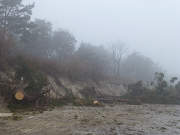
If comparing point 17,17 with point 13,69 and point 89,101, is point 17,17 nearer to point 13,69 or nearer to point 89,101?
point 13,69

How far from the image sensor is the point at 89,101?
2467cm

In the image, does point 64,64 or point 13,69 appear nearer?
point 13,69

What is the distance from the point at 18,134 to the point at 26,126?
1.59 m

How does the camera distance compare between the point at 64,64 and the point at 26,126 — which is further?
the point at 64,64

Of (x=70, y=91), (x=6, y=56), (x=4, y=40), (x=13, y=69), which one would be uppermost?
(x=4, y=40)

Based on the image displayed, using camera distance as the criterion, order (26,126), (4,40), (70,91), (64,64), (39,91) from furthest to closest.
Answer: (64,64) → (70,91) → (4,40) → (39,91) → (26,126)

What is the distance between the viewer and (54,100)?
21.9 m

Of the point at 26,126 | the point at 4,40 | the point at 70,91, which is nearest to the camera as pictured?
the point at 26,126

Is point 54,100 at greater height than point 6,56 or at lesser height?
lesser

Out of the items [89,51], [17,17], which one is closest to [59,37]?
[89,51]

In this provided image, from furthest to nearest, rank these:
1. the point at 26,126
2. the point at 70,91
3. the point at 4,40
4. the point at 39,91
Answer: the point at 70,91, the point at 4,40, the point at 39,91, the point at 26,126

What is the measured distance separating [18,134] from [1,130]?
3.76ft

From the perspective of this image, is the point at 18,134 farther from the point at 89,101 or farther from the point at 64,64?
the point at 64,64

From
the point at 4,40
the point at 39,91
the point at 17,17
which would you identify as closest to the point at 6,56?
the point at 4,40
